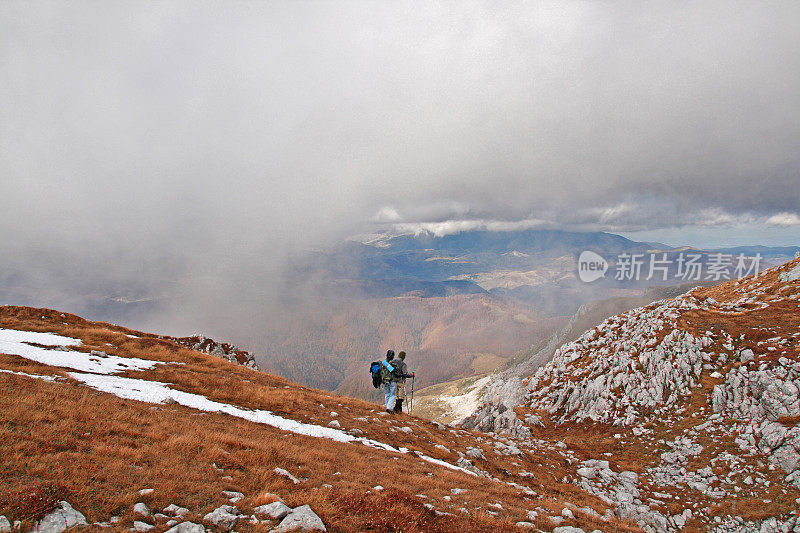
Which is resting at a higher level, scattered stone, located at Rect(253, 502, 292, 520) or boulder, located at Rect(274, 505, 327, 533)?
boulder, located at Rect(274, 505, 327, 533)

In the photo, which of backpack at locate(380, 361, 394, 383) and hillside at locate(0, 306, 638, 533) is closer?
hillside at locate(0, 306, 638, 533)

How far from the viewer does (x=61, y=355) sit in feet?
86.2

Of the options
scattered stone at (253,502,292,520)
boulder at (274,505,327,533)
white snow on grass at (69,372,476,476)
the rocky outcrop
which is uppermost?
boulder at (274,505,327,533)

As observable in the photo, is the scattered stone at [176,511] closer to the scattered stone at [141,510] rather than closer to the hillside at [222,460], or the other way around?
the hillside at [222,460]

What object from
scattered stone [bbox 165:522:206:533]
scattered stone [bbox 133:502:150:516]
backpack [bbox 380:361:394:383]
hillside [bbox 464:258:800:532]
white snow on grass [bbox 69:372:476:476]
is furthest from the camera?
backpack [bbox 380:361:394:383]

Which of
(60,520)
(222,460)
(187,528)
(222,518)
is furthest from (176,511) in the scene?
(222,460)

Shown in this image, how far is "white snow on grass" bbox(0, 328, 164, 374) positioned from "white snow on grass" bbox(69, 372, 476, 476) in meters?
3.12

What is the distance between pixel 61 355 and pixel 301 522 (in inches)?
1120

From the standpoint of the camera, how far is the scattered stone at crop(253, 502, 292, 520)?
9.38 m

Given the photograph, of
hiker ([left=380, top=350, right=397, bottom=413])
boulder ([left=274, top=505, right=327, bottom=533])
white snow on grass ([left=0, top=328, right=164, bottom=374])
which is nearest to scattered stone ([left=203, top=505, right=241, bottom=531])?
boulder ([left=274, top=505, right=327, bottom=533])

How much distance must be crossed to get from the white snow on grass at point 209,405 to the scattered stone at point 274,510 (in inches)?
444

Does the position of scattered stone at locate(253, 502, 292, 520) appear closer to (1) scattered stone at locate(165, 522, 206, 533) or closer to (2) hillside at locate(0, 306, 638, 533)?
(2) hillside at locate(0, 306, 638, 533)

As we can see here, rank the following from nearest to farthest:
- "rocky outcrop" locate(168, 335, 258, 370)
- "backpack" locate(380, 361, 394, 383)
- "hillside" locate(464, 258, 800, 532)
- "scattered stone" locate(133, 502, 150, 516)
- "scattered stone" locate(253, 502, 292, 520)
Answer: "scattered stone" locate(133, 502, 150, 516) → "scattered stone" locate(253, 502, 292, 520) → "hillside" locate(464, 258, 800, 532) → "backpack" locate(380, 361, 394, 383) → "rocky outcrop" locate(168, 335, 258, 370)

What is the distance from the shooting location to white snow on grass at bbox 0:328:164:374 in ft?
81.3
